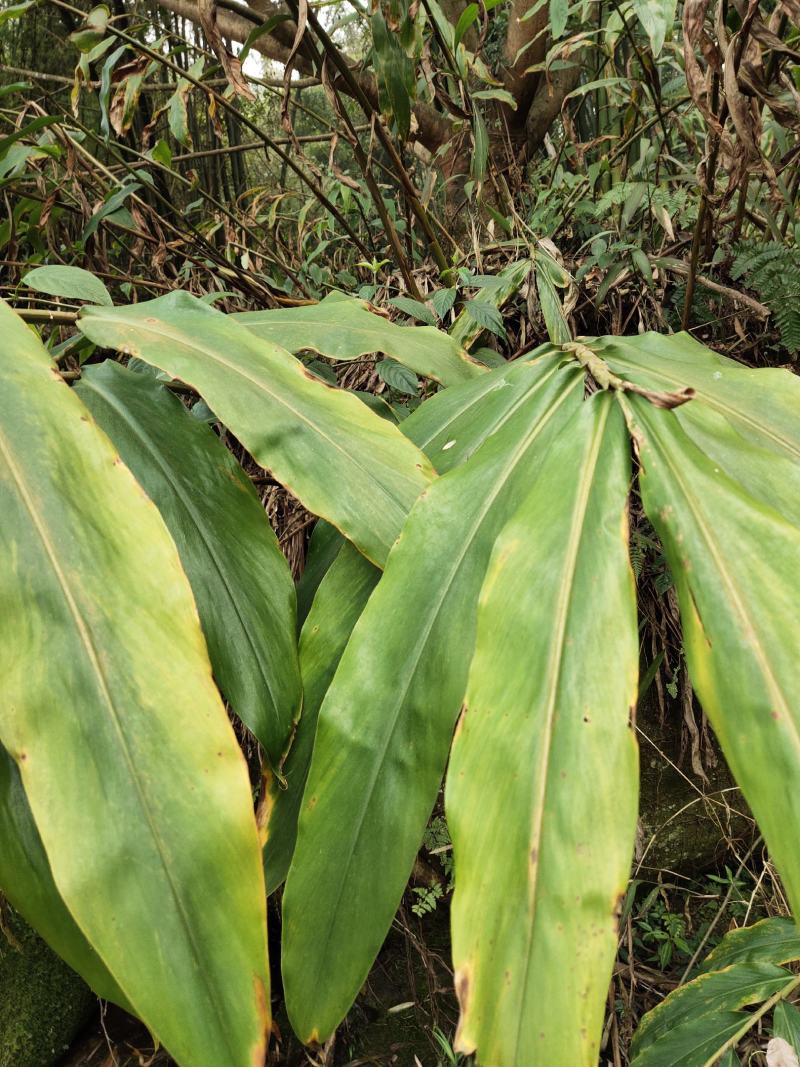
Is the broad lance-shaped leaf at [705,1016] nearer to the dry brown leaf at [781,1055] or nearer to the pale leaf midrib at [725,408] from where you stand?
the dry brown leaf at [781,1055]

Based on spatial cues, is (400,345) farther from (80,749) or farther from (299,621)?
(80,749)

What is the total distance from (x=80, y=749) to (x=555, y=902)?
204 millimetres

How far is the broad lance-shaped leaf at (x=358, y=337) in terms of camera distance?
0.62 meters

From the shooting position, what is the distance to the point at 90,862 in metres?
0.31

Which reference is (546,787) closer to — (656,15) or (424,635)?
(424,635)

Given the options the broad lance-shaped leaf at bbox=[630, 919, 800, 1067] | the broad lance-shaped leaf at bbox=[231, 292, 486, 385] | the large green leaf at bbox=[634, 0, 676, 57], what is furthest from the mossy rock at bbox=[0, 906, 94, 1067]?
the large green leaf at bbox=[634, 0, 676, 57]

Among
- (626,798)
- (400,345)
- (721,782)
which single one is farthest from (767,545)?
(721,782)

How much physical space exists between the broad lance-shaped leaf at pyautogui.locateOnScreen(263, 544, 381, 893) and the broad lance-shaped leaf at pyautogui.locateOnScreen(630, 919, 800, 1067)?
1.70 ft

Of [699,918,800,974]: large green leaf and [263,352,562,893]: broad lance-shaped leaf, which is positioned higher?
[263,352,562,893]: broad lance-shaped leaf

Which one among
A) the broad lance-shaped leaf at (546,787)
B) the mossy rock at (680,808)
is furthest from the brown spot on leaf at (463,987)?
the mossy rock at (680,808)

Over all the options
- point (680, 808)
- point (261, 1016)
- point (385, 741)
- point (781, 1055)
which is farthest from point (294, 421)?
point (680, 808)

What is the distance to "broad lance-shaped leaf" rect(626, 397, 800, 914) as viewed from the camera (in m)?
0.32

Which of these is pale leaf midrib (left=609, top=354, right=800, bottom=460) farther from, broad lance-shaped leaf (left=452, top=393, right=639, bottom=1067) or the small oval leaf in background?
the small oval leaf in background

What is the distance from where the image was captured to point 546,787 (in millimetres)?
336
